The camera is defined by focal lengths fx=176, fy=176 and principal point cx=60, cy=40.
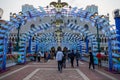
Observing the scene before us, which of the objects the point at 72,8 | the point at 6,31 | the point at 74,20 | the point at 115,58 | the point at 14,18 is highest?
the point at 74,20

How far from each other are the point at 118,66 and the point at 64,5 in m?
9.19

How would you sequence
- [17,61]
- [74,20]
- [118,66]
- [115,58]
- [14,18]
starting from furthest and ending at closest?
1. [74,20]
2. [17,61]
3. [14,18]
4. [115,58]
5. [118,66]

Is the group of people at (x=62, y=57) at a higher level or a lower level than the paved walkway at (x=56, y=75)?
higher

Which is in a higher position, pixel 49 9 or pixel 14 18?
pixel 49 9

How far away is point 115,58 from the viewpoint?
14.8 m

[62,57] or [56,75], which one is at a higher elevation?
[62,57]

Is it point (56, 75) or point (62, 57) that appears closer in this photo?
point (56, 75)

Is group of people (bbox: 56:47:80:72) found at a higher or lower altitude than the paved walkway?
higher

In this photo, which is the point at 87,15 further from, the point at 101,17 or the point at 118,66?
the point at 118,66

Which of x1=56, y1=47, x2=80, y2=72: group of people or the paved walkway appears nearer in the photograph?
the paved walkway

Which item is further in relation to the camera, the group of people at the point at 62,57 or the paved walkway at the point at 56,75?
the group of people at the point at 62,57

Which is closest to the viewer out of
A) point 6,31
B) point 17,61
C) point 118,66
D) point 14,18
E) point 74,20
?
point 118,66

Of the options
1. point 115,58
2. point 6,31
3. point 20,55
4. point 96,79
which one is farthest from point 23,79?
point 20,55

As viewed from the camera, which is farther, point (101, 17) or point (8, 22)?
point (101, 17)
